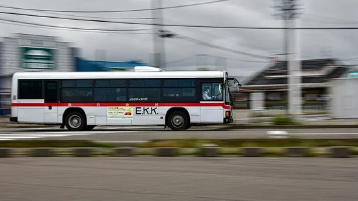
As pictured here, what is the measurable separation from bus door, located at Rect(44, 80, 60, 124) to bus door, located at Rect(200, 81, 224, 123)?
653cm

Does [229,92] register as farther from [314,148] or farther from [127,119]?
[314,148]

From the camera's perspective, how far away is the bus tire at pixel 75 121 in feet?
64.6

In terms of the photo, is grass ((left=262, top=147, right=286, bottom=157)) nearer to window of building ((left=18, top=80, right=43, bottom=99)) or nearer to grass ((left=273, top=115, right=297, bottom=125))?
grass ((left=273, top=115, right=297, bottom=125))

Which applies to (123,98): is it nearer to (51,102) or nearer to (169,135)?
(51,102)

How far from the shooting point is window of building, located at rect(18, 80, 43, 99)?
65.0 ft

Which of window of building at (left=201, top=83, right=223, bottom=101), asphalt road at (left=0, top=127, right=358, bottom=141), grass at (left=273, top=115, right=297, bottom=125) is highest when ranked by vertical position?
window of building at (left=201, top=83, right=223, bottom=101)

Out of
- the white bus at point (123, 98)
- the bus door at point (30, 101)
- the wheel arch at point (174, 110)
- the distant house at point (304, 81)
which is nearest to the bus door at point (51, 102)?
the white bus at point (123, 98)

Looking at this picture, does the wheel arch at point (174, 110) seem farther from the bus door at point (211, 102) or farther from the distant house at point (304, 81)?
the distant house at point (304, 81)

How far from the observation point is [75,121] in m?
19.8

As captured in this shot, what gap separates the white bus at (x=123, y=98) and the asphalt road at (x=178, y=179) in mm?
9388

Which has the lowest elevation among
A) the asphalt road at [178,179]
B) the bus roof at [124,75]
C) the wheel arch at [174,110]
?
the asphalt road at [178,179]

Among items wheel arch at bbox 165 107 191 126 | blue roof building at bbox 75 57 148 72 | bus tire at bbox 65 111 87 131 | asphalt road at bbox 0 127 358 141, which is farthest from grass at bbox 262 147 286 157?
blue roof building at bbox 75 57 148 72

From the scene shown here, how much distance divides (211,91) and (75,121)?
622cm

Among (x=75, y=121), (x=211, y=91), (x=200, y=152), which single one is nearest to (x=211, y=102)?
(x=211, y=91)
